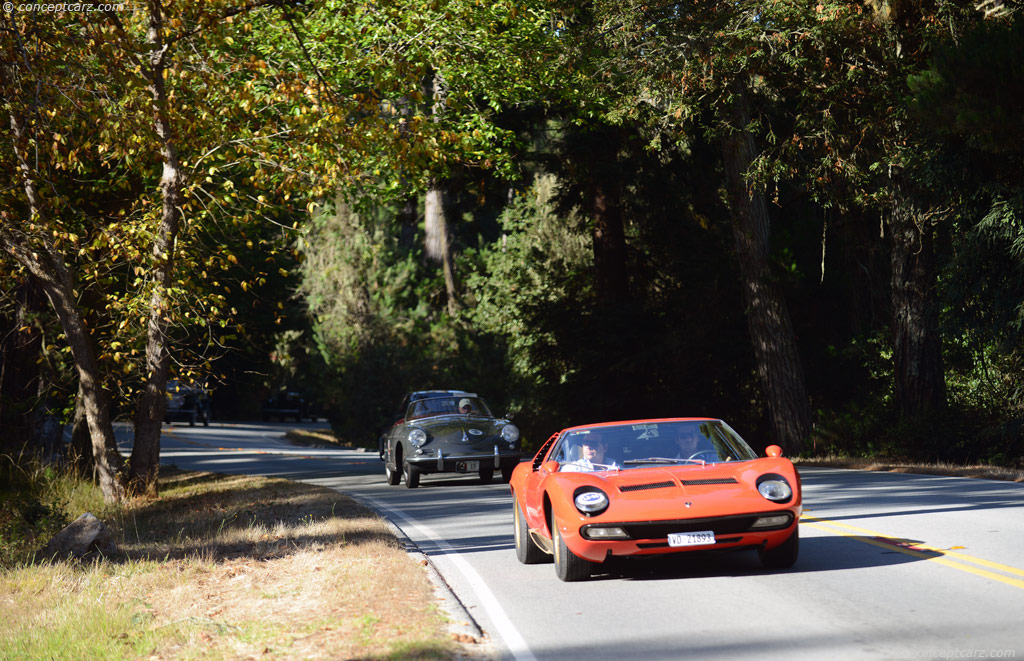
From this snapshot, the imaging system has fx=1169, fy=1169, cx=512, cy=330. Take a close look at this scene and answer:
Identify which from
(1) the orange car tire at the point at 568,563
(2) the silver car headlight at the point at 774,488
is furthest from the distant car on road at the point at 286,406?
(2) the silver car headlight at the point at 774,488

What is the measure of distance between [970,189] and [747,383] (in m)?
14.4

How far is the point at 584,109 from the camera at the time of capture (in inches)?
1104

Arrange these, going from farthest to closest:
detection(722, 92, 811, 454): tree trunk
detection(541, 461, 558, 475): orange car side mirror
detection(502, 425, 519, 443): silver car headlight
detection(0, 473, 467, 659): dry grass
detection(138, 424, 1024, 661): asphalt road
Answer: detection(722, 92, 811, 454): tree trunk → detection(502, 425, 519, 443): silver car headlight → detection(541, 461, 558, 475): orange car side mirror → detection(0, 473, 467, 659): dry grass → detection(138, 424, 1024, 661): asphalt road

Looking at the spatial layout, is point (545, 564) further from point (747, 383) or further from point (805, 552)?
point (747, 383)

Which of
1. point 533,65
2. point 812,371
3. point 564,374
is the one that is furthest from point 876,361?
point 533,65

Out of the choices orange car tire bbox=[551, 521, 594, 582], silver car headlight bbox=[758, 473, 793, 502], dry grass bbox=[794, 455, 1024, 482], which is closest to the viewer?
silver car headlight bbox=[758, 473, 793, 502]

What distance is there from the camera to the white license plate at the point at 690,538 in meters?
9.00

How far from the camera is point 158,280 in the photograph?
19.4 meters

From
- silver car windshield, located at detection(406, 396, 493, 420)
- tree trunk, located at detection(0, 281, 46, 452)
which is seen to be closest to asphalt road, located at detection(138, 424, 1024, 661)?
silver car windshield, located at detection(406, 396, 493, 420)

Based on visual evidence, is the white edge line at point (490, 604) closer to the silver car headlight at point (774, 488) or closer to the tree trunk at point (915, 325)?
the silver car headlight at point (774, 488)

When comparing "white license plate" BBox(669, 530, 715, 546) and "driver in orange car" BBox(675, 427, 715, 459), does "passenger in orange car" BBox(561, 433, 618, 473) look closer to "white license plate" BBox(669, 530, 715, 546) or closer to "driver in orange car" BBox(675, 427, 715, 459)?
"driver in orange car" BBox(675, 427, 715, 459)

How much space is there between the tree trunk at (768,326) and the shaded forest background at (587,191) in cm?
6

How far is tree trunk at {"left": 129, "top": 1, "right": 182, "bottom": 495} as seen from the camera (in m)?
18.5

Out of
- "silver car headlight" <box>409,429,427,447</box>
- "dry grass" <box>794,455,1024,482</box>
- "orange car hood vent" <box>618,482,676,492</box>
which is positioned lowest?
"dry grass" <box>794,455,1024,482</box>
